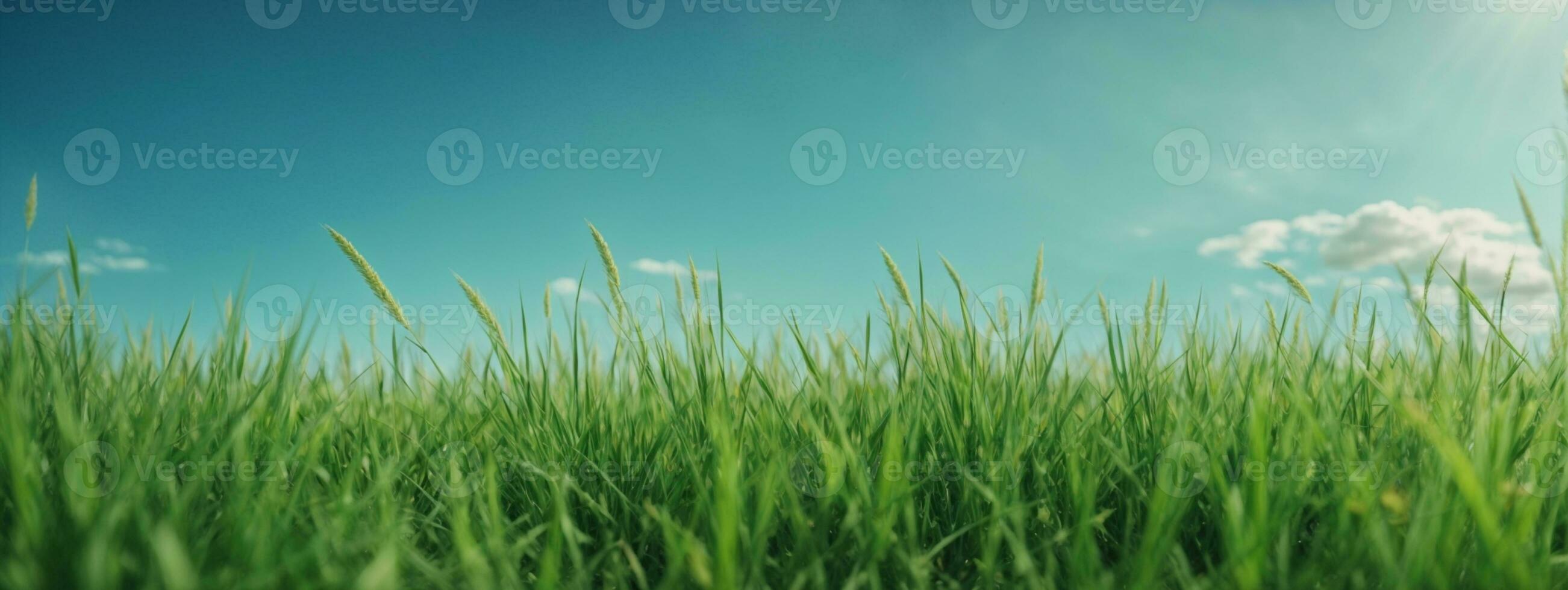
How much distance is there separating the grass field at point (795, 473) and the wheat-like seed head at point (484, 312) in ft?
0.04

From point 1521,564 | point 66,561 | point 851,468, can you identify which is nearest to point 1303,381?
point 1521,564

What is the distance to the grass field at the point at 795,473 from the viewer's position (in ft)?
4.23

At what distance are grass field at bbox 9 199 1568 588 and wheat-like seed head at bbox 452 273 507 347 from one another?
0.04 ft

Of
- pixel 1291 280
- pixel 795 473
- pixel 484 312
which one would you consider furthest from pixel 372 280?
pixel 1291 280

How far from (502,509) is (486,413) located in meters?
0.35

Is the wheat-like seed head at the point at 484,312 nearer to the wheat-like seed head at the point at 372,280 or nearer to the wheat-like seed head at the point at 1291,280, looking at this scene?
the wheat-like seed head at the point at 372,280

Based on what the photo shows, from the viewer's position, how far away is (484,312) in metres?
2.02

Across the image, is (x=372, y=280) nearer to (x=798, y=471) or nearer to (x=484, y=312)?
(x=484, y=312)

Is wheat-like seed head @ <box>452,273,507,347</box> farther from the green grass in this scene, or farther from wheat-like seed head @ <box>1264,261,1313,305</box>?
wheat-like seed head @ <box>1264,261,1313,305</box>

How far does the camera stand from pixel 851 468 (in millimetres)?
1573

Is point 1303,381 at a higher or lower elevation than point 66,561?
higher

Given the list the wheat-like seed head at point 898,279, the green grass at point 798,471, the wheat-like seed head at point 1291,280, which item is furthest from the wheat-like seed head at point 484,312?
the wheat-like seed head at point 1291,280

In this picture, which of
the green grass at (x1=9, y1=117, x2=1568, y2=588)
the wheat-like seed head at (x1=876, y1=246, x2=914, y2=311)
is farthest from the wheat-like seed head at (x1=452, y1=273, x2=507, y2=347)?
the wheat-like seed head at (x1=876, y1=246, x2=914, y2=311)

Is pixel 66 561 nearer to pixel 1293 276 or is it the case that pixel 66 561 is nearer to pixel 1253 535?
pixel 1253 535
